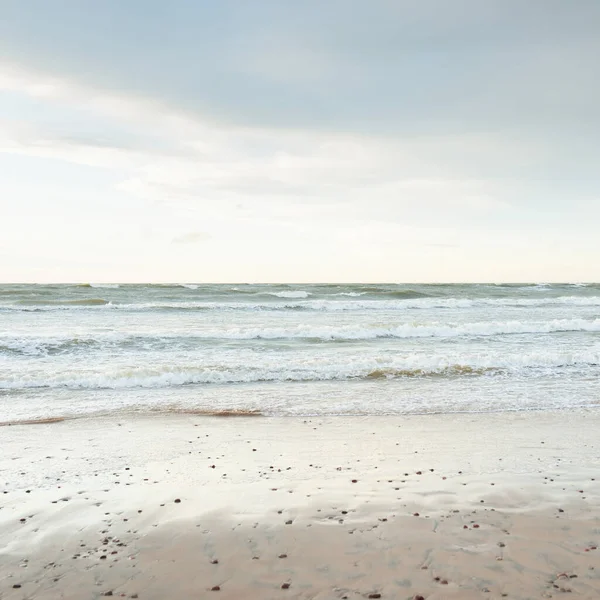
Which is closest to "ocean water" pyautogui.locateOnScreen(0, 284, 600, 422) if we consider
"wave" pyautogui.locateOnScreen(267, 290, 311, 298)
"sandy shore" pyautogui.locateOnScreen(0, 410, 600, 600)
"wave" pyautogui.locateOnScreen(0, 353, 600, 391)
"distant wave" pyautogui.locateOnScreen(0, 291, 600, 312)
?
"wave" pyautogui.locateOnScreen(0, 353, 600, 391)

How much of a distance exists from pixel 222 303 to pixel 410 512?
2808cm

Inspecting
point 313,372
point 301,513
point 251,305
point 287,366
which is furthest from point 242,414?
point 251,305

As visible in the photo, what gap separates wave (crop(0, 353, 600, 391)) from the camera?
1104cm

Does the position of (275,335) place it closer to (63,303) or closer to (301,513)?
(301,513)

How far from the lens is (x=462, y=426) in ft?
25.6

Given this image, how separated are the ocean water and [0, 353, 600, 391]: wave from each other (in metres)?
→ 0.03

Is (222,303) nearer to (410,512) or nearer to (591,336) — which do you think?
(591,336)

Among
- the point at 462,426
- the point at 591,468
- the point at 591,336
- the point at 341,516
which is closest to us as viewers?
the point at 341,516

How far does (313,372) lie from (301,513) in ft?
24.2

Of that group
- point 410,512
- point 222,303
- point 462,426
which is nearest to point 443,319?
point 222,303

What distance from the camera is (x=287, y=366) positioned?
12555mm

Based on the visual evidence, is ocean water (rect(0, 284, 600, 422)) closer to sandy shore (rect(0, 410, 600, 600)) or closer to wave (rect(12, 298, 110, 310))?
sandy shore (rect(0, 410, 600, 600))

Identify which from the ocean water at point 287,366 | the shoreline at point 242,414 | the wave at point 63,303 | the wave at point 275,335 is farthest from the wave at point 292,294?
the shoreline at point 242,414

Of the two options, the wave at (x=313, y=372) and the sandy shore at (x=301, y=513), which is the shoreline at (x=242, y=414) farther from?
the wave at (x=313, y=372)
